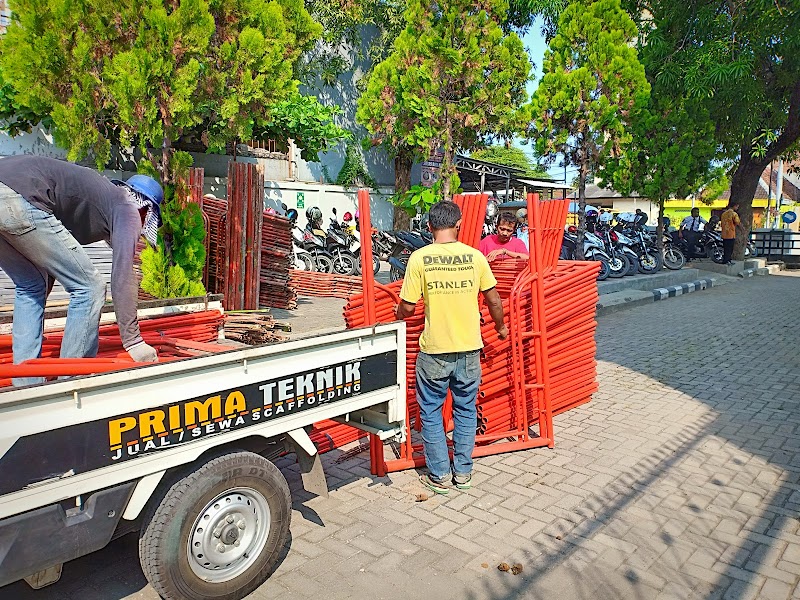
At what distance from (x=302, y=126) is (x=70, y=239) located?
1110 centimetres

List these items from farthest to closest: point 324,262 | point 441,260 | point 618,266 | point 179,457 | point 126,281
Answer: point 618,266
point 324,262
point 441,260
point 126,281
point 179,457

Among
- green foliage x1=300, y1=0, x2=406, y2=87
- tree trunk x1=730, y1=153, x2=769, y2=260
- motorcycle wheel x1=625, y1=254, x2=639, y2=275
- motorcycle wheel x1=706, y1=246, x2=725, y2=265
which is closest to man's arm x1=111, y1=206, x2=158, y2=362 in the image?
motorcycle wheel x1=625, y1=254, x2=639, y2=275

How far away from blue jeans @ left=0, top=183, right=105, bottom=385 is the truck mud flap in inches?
36.8

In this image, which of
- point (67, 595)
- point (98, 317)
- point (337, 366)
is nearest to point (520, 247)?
point (337, 366)

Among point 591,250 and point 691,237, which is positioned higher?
point 691,237

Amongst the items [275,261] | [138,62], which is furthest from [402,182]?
[138,62]

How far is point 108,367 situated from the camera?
2873mm

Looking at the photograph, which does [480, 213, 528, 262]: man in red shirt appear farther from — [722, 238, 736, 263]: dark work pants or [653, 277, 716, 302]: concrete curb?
[722, 238, 736, 263]: dark work pants

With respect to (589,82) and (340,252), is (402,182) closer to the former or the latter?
(340,252)

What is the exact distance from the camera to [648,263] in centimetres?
1645

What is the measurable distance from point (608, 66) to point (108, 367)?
12.5m

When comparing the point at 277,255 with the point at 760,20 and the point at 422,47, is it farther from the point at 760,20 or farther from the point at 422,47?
the point at 760,20

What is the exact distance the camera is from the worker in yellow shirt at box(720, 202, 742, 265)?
18469mm

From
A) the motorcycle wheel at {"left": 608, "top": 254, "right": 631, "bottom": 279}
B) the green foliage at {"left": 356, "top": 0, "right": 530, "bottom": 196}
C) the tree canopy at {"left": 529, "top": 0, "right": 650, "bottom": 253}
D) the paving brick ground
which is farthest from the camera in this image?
the motorcycle wheel at {"left": 608, "top": 254, "right": 631, "bottom": 279}
